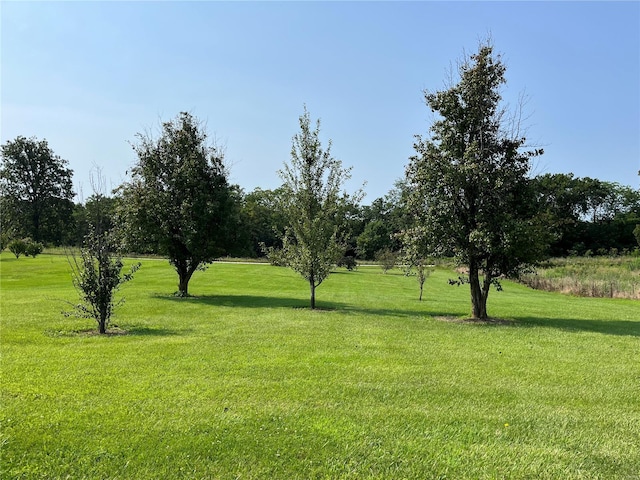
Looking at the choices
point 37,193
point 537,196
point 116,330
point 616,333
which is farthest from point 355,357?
point 37,193

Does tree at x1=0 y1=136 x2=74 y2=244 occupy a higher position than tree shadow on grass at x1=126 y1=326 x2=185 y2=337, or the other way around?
tree at x1=0 y1=136 x2=74 y2=244

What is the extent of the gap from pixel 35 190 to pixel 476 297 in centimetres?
7719

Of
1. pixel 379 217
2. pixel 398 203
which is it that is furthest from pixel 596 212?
pixel 398 203

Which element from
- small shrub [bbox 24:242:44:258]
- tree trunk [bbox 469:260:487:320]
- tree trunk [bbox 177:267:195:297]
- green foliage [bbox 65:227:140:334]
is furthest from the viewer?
small shrub [bbox 24:242:44:258]

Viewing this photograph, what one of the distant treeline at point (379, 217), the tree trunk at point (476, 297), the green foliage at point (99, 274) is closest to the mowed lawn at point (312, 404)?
the green foliage at point (99, 274)

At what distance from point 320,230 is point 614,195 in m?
104

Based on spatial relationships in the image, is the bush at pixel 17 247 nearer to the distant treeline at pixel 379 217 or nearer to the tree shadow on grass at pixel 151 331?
the distant treeline at pixel 379 217

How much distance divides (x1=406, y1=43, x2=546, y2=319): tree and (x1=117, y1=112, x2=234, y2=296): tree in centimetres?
954

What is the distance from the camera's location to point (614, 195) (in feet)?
323

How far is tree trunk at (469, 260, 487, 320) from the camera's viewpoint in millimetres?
14195

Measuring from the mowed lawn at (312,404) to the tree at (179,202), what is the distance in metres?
8.74

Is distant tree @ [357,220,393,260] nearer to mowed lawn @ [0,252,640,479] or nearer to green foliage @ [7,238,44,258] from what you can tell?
green foliage @ [7,238,44,258]

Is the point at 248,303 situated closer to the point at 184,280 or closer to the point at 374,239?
the point at 184,280

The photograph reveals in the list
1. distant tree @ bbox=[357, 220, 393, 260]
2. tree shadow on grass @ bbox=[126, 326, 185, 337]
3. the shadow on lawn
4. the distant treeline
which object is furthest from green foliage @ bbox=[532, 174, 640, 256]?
tree shadow on grass @ bbox=[126, 326, 185, 337]
